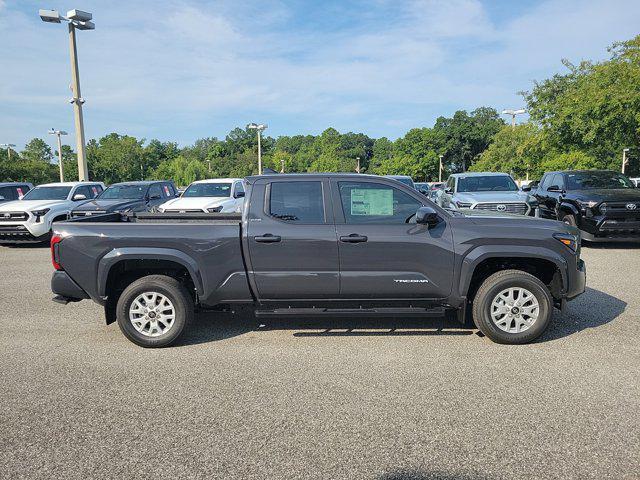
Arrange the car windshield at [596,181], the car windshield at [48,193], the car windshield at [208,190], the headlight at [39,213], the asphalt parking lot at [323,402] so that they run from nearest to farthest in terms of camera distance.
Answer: the asphalt parking lot at [323,402] < the car windshield at [596,181] < the headlight at [39,213] < the car windshield at [48,193] < the car windshield at [208,190]

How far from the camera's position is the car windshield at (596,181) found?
1166 centimetres

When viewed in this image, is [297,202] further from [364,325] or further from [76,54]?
[76,54]

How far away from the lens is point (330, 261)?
16.2ft

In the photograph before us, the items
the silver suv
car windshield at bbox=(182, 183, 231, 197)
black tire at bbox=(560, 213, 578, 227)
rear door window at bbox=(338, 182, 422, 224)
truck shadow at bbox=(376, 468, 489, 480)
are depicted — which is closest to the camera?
truck shadow at bbox=(376, 468, 489, 480)

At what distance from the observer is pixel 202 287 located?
4961 millimetres

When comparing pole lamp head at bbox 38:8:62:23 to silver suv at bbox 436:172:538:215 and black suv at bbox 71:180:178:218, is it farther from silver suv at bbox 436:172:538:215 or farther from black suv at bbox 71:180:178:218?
silver suv at bbox 436:172:538:215

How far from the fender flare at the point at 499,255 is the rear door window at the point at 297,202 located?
1.55 meters

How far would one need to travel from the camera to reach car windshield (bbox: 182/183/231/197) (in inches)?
584

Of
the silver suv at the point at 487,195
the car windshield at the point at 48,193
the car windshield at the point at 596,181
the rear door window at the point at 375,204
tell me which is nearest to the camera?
the rear door window at the point at 375,204

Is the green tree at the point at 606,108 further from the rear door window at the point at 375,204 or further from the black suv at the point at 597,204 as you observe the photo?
the rear door window at the point at 375,204

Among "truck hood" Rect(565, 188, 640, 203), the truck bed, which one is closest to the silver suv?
"truck hood" Rect(565, 188, 640, 203)

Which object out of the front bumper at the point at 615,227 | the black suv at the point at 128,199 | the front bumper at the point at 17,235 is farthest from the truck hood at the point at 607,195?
the front bumper at the point at 17,235

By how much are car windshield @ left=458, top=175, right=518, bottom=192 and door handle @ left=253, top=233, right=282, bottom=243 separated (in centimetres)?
999

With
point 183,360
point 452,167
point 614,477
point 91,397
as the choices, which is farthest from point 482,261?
point 452,167
